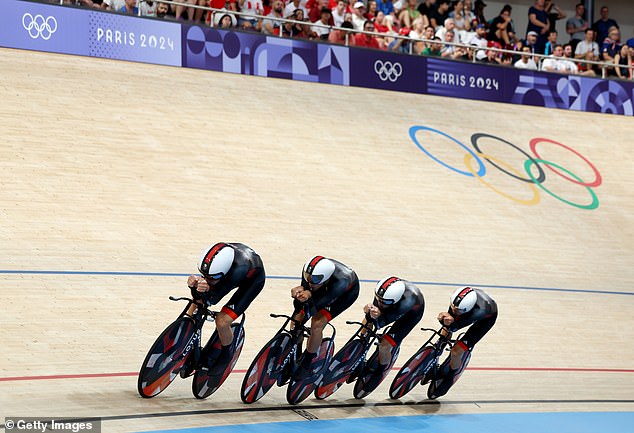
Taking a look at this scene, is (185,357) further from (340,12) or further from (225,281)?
(340,12)

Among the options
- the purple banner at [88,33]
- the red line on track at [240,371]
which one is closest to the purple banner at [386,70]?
the purple banner at [88,33]

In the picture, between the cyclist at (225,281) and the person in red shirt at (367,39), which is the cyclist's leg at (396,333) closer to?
the cyclist at (225,281)

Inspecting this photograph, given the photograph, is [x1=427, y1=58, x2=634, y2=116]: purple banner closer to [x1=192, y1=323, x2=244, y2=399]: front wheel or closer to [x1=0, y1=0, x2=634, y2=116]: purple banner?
[x1=0, y1=0, x2=634, y2=116]: purple banner

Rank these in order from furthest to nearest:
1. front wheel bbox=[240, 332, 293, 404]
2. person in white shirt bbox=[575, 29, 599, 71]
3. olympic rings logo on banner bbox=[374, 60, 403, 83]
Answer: person in white shirt bbox=[575, 29, 599, 71] → olympic rings logo on banner bbox=[374, 60, 403, 83] → front wheel bbox=[240, 332, 293, 404]

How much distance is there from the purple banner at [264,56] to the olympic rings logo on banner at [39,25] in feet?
5.24

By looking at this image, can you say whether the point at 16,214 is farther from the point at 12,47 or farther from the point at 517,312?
the point at 517,312

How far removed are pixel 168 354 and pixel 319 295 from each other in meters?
0.93

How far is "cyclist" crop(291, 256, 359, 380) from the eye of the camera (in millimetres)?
5258

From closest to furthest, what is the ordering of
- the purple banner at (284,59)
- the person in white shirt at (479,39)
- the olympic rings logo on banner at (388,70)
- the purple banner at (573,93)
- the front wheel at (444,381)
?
the front wheel at (444,381), the purple banner at (284,59), the olympic rings logo on banner at (388,70), the purple banner at (573,93), the person in white shirt at (479,39)

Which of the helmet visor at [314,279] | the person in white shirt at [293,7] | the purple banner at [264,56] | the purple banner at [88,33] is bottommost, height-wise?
the helmet visor at [314,279]

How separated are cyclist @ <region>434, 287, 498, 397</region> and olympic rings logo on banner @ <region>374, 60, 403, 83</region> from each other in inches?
277

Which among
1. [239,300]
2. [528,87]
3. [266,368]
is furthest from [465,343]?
[528,87]

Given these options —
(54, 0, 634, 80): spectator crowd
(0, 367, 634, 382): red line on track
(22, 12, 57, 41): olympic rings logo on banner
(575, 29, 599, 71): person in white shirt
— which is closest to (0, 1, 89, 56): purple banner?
(22, 12, 57, 41): olympic rings logo on banner

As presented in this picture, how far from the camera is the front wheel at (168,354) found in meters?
5.05
